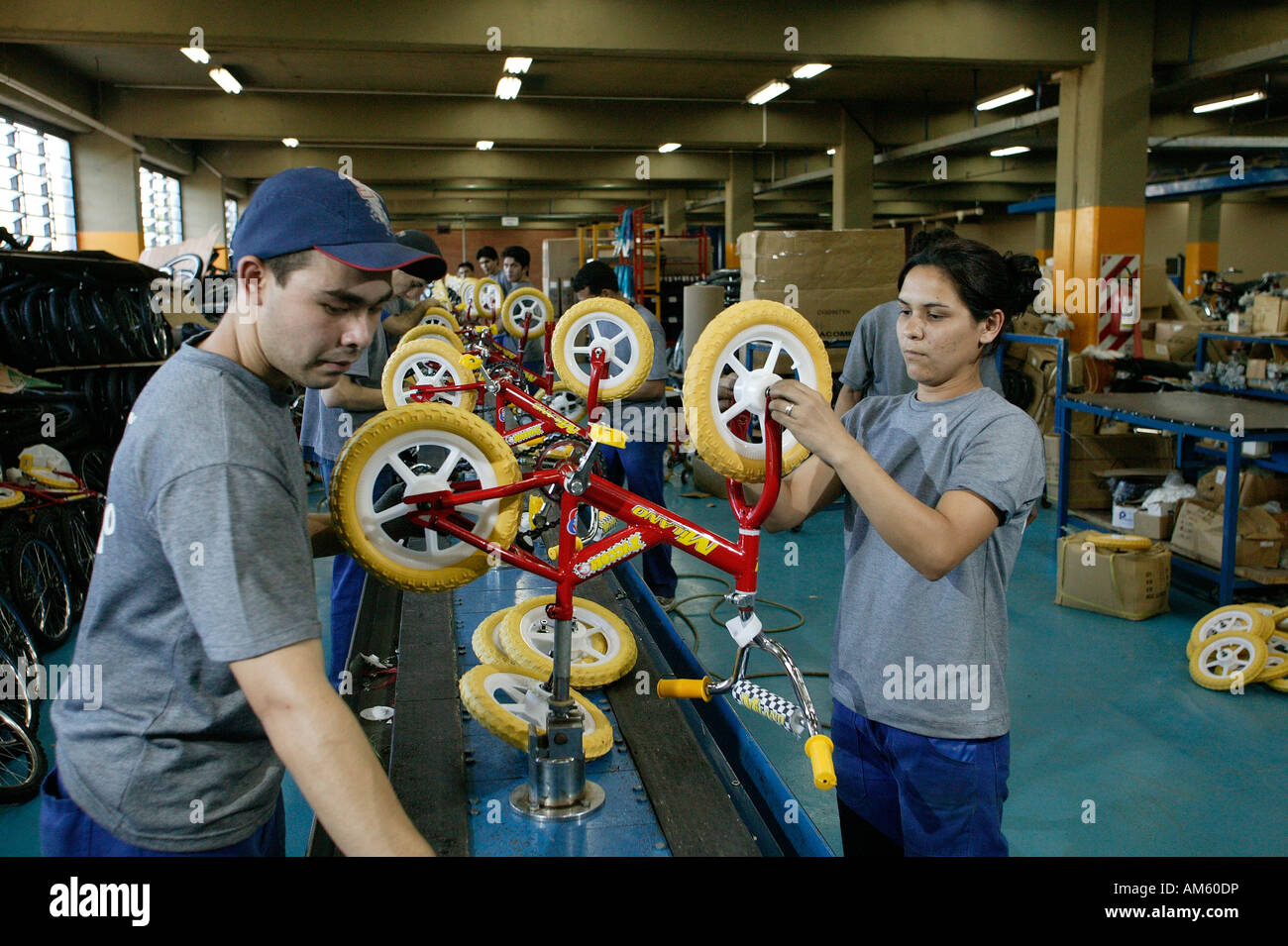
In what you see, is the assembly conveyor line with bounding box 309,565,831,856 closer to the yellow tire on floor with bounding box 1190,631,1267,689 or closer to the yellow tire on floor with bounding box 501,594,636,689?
the yellow tire on floor with bounding box 501,594,636,689

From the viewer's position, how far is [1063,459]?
6.23 metres

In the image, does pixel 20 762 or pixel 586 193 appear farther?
pixel 586 193

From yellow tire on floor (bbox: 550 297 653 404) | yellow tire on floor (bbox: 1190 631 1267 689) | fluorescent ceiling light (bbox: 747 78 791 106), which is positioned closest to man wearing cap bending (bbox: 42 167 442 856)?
yellow tire on floor (bbox: 550 297 653 404)

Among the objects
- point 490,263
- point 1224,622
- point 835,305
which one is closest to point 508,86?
point 490,263

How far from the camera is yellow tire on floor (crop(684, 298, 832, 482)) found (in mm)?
1776

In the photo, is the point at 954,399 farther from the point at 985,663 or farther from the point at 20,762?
the point at 20,762

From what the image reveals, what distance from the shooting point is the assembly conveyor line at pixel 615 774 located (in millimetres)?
1894

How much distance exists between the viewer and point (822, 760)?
154 cm

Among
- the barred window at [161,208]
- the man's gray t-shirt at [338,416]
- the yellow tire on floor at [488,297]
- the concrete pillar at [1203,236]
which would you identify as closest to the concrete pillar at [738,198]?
the yellow tire on floor at [488,297]

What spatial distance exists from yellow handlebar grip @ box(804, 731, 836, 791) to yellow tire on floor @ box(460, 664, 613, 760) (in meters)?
0.69

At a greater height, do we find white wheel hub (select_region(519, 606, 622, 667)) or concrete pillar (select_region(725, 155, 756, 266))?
concrete pillar (select_region(725, 155, 756, 266))
